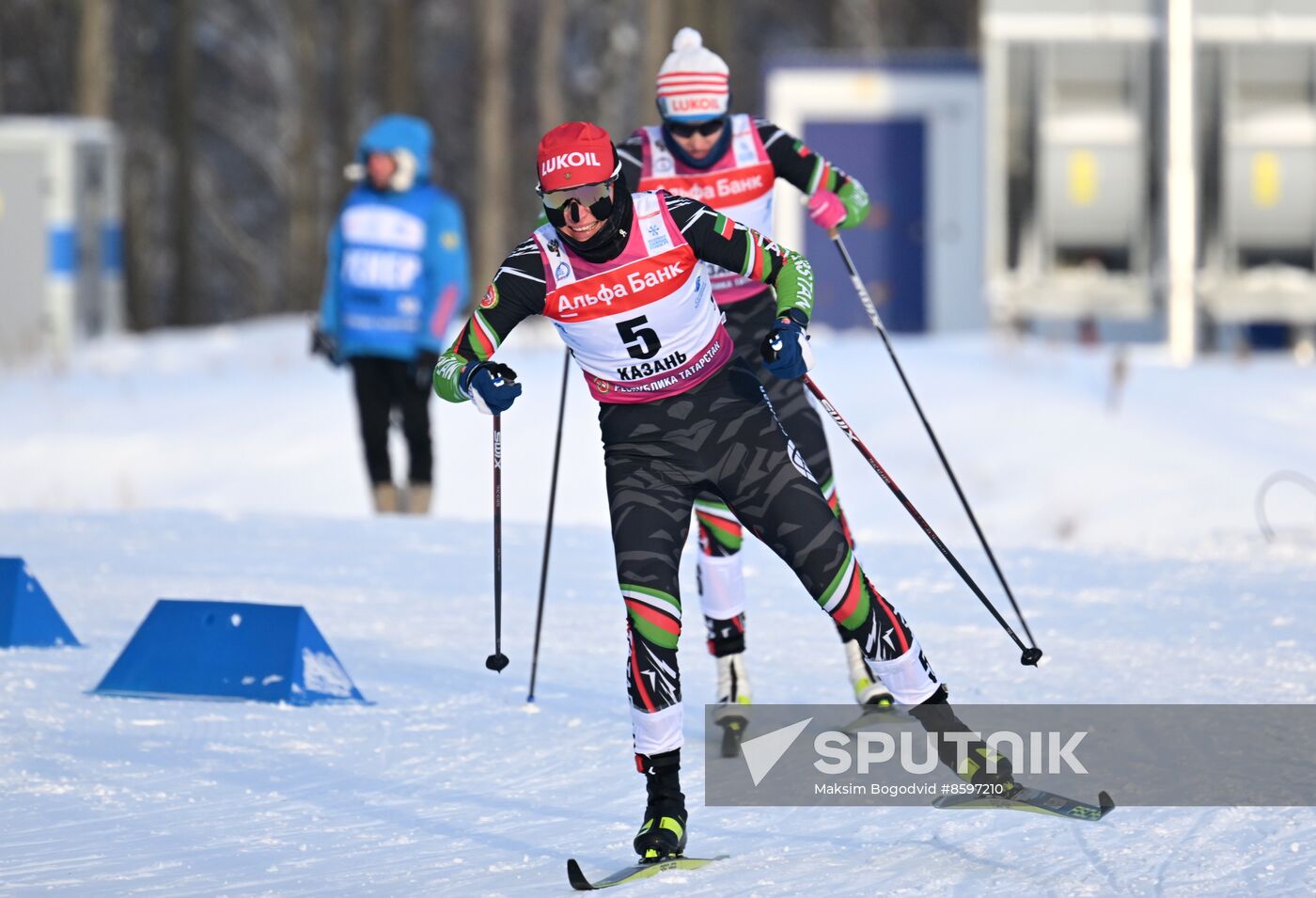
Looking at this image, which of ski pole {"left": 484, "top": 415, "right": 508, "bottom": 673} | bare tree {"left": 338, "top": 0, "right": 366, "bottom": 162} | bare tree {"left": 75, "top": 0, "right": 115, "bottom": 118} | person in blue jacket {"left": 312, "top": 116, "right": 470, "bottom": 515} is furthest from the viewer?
bare tree {"left": 338, "top": 0, "right": 366, "bottom": 162}

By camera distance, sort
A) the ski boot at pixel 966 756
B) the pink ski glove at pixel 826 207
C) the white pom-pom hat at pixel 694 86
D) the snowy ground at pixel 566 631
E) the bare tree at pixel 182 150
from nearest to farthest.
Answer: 1. the snowy ground at pixel 566 631
2. the ski boot at pixel 966 756
3. the white pom-pom hat at pixel 694 86
4. the pink ski glove at pixel 826 207
5. the bare tree at pixel 182 150

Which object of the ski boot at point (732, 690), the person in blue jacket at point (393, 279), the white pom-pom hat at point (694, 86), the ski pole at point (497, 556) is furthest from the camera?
the person in blue jacket at point (393, 279)

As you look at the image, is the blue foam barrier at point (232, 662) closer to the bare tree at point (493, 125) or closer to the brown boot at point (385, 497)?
the brown boot at point (385, 497)

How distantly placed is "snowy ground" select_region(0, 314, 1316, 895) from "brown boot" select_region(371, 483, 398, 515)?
711 millimetres

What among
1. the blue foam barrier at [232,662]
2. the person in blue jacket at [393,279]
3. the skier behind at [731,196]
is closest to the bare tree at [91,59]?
the person in blue jacket at [393,279]

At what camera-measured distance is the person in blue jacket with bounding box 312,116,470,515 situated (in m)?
10.6

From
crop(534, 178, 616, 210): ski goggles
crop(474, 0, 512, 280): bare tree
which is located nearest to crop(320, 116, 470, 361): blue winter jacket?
crop(534, 178, 616, 210): ski goggles

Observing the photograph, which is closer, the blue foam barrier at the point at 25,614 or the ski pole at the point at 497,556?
the ski pole at the point at 497,556

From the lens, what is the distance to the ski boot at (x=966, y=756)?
17.1ft

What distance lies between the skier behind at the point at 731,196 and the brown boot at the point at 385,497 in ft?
14.7

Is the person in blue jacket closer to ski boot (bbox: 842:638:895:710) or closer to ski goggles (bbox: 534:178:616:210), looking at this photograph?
ski boot (bbox: 842:638:895:710)

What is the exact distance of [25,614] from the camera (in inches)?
297

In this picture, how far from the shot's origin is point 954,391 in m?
14.5

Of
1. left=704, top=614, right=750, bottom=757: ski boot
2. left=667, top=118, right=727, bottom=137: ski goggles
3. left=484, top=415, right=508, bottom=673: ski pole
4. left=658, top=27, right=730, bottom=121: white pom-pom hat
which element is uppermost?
left=658, top=27, right=730, bottom=121: white pom-pom hat
